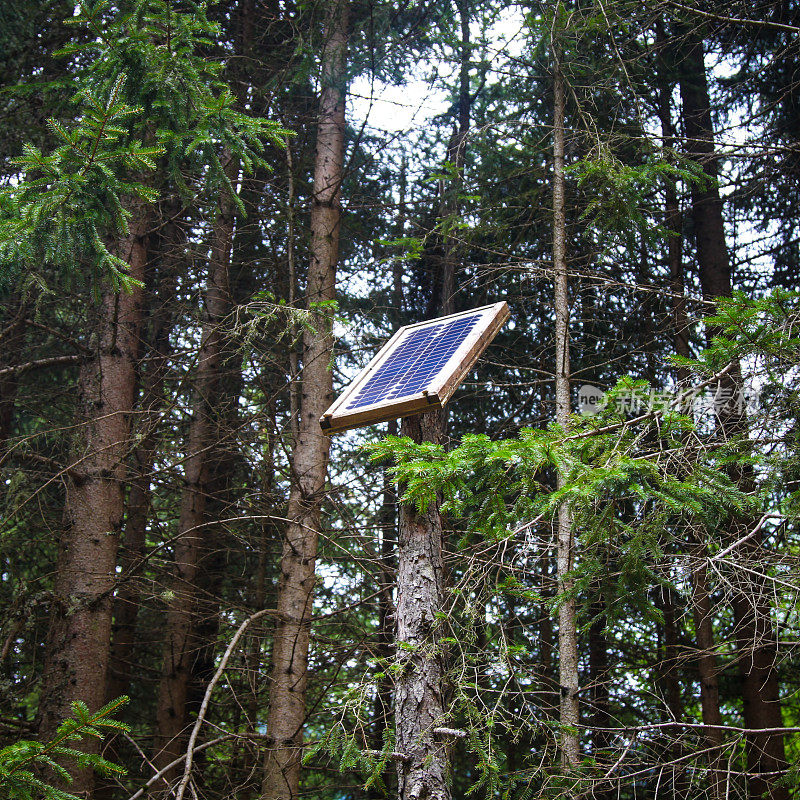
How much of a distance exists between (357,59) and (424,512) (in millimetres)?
5654

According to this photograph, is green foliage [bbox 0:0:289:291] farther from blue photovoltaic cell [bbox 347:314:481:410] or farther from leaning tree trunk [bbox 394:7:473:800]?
leaning tree trunk [bbox 394:7:473:800]

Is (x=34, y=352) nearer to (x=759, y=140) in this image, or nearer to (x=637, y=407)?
(x=637, y=407)

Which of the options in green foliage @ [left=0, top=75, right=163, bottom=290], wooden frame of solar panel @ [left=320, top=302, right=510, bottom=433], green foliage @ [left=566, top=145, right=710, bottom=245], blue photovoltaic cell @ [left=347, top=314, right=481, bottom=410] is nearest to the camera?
wooden frame of solar panel @ [left=320, top=302, right=510, bottom=433]

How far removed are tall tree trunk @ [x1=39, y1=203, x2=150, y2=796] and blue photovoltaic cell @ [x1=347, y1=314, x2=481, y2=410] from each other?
2.46 m

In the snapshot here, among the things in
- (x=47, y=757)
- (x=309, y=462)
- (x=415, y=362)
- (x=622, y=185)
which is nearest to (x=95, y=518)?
(x=309, y=462)

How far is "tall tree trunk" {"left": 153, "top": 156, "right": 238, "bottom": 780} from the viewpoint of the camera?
7.68 m

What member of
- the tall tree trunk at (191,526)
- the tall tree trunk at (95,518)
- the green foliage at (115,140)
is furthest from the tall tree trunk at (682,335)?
the tall tree trunk at (95,518)

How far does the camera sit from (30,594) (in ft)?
18.6

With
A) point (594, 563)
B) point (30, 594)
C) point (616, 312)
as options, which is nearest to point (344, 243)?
point (616, 312)

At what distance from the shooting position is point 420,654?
12.1 feet

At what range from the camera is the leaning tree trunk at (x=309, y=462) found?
5898mm

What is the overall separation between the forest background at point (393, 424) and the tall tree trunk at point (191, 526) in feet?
0.17

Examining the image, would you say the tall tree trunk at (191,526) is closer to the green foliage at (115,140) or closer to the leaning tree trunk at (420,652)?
the green foliage at (115,140)

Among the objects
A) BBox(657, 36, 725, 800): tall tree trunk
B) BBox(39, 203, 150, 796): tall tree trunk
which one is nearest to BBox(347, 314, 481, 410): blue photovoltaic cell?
BBox(39, 203, 150, 796): tall tree trunk
